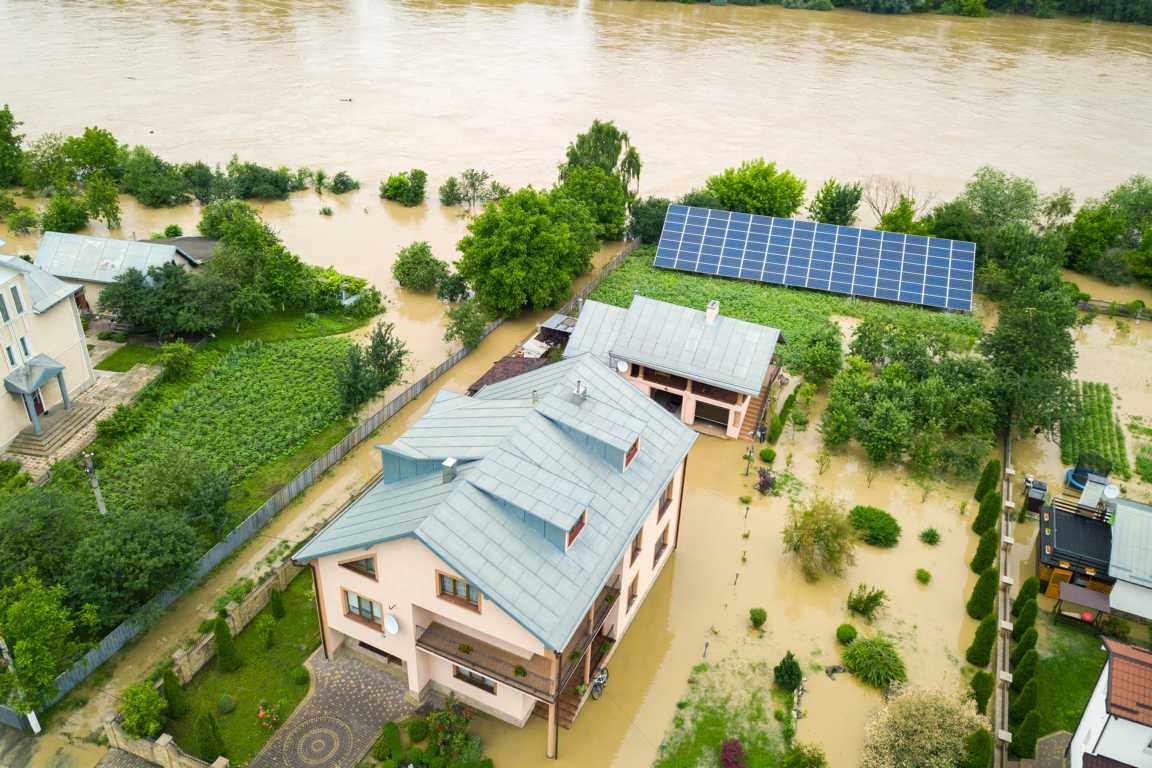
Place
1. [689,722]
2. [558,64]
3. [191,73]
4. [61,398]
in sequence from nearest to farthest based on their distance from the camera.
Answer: [689,722]
[61,398]
[191,73]
[558,64]

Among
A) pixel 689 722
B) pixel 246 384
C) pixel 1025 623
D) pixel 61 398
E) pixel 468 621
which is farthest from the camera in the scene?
pixel 246 384

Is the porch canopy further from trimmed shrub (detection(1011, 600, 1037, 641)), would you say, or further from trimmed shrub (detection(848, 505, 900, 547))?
trimmed shrub (detection(1011, 600, 1037, 641))

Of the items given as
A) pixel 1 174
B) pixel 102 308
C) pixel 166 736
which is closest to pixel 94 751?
pixel 166 736

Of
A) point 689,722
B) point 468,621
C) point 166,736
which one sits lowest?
point 689,722

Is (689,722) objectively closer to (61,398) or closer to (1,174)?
(61,398)

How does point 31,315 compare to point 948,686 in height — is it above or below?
above

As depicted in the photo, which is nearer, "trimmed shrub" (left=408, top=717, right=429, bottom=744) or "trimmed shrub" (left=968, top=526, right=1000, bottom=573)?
"trimmed shrub" (left=408, top=717, right=429, bottom=744)

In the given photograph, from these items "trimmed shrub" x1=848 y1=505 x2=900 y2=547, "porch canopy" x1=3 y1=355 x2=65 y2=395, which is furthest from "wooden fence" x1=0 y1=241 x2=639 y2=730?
"trimmed shrub" x1=848 y1=505 x2=900 y2=547

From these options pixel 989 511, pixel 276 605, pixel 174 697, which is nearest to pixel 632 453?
pixel 276 605
